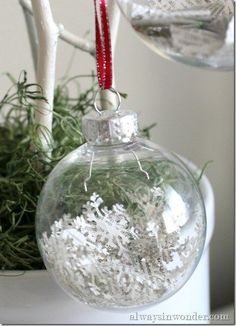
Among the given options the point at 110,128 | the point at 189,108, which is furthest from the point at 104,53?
the point at 189,108

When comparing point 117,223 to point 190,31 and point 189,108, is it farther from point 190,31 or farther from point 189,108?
point 189,108

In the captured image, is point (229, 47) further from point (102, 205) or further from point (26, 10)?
point (26, 10)

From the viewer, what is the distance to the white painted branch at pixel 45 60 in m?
0.45

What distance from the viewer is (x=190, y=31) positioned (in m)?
0.31

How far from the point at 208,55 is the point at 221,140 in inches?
17.5

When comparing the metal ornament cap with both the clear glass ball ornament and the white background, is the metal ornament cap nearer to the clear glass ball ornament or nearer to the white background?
the clear glass ball ornament

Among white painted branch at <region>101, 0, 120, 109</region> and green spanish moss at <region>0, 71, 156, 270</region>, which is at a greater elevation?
white painted branch at <region>101, 0, 120, 109</region>

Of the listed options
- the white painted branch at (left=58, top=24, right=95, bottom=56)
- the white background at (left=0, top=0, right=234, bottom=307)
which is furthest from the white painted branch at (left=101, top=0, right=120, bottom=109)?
the white background at (left=0, top=0, right=234, bottom=307)

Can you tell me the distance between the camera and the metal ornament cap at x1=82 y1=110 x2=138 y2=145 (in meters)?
0.37

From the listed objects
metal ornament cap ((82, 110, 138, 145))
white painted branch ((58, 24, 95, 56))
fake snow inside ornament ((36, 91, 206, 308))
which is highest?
white painted branch ((58, 24, 95, 56))

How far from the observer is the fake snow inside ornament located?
0.38 meters

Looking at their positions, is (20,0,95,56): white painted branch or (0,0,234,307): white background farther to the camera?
(0,0,234,307): white background

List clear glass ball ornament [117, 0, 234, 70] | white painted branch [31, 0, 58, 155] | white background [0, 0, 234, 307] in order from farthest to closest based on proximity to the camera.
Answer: white background [0, 0, 234, 307] → white painted branch [31, 0, 58, 155] → clear glass ball ornament [117, 0, 234, 70]

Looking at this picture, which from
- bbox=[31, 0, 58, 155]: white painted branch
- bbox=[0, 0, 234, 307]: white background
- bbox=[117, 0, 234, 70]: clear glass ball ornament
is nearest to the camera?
bbox=[117, 0, 234, 70]: clear glass ball ornament
